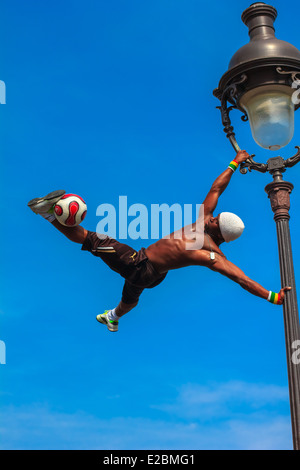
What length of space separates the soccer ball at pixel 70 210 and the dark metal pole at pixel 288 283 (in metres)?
2.28

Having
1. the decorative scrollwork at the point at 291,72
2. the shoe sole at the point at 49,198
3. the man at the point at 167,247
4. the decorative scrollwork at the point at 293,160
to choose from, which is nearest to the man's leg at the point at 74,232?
the man at the point at 167,247

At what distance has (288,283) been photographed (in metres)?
10.1

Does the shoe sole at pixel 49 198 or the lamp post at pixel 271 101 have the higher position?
the lamp post at pixel 271 101

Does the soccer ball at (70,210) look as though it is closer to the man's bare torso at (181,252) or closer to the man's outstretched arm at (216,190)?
the man's bare torso at (181,252)

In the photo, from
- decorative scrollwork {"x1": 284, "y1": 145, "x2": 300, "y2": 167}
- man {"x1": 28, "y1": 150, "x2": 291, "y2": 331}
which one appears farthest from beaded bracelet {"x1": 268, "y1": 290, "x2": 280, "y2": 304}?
decorative scrollwork {"x1": 284, "y1": 145, "x2": 300, "y2": 167}

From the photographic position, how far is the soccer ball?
10.9m

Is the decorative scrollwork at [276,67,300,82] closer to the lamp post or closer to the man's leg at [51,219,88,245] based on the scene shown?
the lamp post

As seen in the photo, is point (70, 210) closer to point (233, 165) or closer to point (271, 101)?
point (233, 165)

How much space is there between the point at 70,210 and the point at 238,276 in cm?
219

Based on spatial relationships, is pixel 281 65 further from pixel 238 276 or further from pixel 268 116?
pixel 238 276

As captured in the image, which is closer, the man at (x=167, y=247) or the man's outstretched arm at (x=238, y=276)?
the man's outstretched arm at (x=238, y=276)

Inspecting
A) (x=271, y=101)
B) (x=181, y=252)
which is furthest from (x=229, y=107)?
(x=181, y=252)

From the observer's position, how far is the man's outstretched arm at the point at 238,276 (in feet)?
34.2
